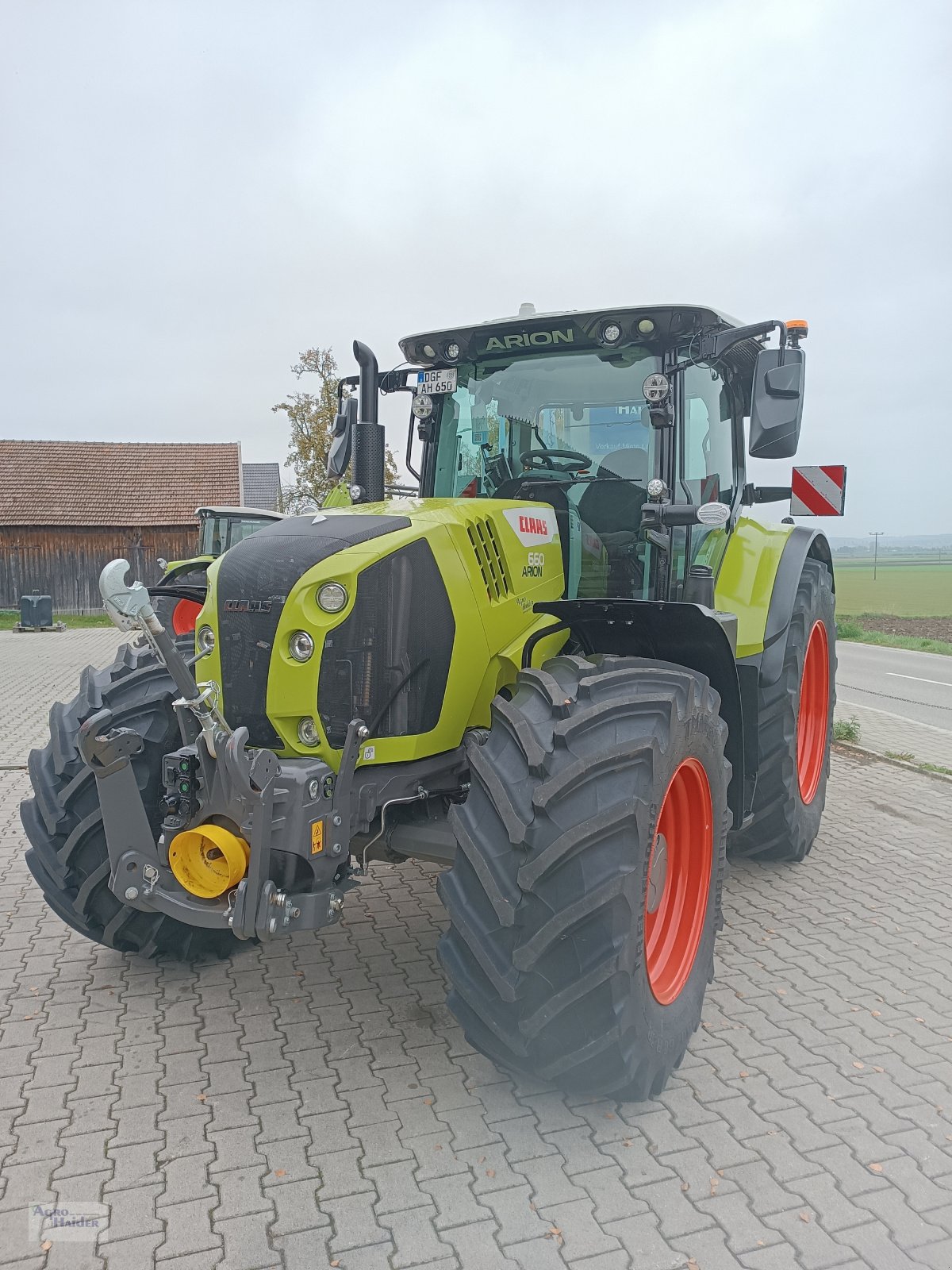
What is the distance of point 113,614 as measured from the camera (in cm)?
292

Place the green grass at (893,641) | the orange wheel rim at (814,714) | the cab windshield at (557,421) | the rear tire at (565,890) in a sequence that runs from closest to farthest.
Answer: the rear tire at (565,890)
the cab windshield at (557,421)
the orange wheel rim at (814,714)
the green grass at (893,641)

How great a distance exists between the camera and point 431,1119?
3051 mm

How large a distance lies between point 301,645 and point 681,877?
64.0 inches

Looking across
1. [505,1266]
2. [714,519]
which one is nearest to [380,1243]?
[505,1266]

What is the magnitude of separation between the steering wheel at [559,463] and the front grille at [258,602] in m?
1.08

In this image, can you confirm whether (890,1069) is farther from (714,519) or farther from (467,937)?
(714,519)

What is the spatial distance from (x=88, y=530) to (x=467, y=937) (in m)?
27.7

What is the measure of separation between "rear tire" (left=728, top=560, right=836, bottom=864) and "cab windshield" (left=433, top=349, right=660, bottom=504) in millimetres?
1398

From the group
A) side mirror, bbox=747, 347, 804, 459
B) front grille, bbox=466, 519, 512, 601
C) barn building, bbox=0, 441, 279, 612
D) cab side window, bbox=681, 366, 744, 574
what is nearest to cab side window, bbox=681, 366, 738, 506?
cab side window, bbox=681, 366, 744, 574

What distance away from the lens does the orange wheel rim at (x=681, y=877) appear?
134 inches

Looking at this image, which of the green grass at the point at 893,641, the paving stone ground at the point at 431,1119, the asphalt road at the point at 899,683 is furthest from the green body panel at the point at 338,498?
the green grass at the point at 893,641

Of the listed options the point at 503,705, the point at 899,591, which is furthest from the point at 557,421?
the point at 899,591

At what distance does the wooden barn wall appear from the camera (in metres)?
27.8

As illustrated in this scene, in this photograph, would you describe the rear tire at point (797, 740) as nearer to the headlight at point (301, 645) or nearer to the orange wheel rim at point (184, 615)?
the headlight at point (301, 645)
